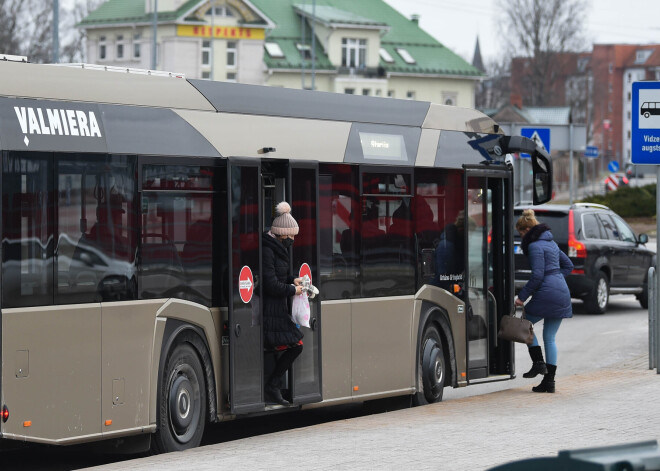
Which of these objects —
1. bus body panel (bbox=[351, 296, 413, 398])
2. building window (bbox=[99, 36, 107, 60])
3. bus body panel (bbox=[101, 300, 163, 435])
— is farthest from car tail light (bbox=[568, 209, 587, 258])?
building window (bbox=[99, 36, 107, 60])

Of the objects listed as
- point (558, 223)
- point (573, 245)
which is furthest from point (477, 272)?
point (573, 245)

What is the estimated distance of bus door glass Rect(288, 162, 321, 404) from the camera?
39.0ft

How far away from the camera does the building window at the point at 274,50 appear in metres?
100

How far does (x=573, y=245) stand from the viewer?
981 inches

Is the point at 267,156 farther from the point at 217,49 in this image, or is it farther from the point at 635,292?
the point at 217,49

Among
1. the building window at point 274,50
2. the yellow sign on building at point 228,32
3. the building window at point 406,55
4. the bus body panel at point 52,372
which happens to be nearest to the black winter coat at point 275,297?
the bus body panel at point 52,372

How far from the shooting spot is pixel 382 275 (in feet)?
42.5

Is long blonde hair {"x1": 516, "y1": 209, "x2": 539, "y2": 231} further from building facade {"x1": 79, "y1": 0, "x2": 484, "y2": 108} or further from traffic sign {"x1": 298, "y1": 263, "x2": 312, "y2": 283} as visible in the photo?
building facade {"x1": 79, "y1": 0, "x2": 484, "y2": 108}

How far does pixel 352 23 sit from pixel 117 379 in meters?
94.6

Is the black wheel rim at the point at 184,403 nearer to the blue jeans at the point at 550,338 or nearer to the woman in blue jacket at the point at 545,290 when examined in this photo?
the woman in blue jacket at the point at 545,290

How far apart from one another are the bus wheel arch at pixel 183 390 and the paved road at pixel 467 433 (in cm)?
32

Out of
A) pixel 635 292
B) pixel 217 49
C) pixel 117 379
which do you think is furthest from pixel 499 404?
pixel 217 49

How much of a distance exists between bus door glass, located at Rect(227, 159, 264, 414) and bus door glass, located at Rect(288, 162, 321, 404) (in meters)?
0.53

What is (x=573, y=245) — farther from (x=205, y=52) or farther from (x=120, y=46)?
(x=120, y=46)
